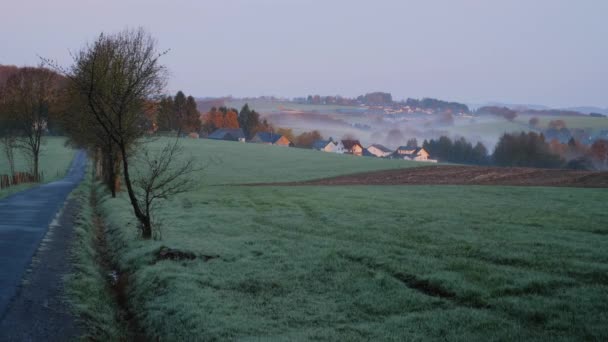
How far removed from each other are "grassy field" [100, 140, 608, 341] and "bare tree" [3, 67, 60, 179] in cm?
3179

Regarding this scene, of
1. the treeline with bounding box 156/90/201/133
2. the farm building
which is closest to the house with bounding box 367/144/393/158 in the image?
the farm building

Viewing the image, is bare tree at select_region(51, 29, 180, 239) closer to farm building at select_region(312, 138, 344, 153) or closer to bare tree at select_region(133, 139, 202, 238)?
bare tree at select_region(133, 139, 202, 238)

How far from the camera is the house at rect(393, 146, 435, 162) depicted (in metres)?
124

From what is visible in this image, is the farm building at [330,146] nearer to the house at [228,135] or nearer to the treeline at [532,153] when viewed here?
the house at [228,135]

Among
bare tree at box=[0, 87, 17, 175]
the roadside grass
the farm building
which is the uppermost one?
bare tree at box=[0, 87, 17, 175]

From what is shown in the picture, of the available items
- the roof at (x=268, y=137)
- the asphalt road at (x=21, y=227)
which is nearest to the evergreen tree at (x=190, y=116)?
the roof at (x=268, y=137)

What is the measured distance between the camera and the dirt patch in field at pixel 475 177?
38531mm

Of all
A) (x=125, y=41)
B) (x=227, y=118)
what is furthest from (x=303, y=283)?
(x=227, y=118)

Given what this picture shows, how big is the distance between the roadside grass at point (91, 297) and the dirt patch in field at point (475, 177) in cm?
3133

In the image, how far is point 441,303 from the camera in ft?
36.4

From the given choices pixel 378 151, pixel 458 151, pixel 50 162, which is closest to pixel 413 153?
pixel 458 151

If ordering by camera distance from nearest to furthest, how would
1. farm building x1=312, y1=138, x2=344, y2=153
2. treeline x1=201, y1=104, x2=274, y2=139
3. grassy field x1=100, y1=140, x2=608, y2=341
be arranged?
grassy field x1=100, y1=140, x2=608, y2=341, farm building x1=312, y1=138, x2=344, y2=153, treeline x1=201, y1=104, x2=274, y2=139

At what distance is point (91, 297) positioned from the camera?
42.0ft

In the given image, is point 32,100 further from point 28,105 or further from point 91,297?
point 91,297
